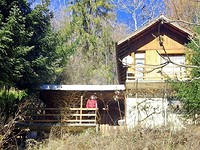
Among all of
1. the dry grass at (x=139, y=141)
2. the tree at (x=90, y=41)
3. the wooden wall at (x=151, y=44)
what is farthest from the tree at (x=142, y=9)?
the tree at (x=90, y=41)

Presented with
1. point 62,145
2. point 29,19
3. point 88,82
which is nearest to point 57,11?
point 88,82

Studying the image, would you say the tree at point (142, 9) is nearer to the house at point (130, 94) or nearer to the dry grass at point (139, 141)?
the dry grass at point (139, 141)

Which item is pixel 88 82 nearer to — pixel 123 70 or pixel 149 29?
pixel 123 70

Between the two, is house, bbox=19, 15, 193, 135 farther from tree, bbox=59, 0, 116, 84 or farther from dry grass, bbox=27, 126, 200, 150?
tree, bbox=59, 0, 116, 84

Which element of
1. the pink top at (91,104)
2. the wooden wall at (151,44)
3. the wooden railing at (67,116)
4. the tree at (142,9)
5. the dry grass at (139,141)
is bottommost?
the dry grass at (139,141)

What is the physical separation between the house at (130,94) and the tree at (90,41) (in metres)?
9.58

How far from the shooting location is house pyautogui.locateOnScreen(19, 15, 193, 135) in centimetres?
1661

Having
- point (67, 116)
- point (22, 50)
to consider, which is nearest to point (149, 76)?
point (67, 116)

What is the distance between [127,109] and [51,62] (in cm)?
487

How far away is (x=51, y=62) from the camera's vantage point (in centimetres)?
1576

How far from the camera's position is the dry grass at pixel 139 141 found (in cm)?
1109

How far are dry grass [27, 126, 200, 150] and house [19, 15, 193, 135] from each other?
3.23 meters

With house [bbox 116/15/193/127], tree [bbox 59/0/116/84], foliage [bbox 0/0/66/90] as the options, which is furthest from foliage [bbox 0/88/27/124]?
tree [bbox 59/0/116/84]

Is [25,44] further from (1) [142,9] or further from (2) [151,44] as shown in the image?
(1) [142,9]
